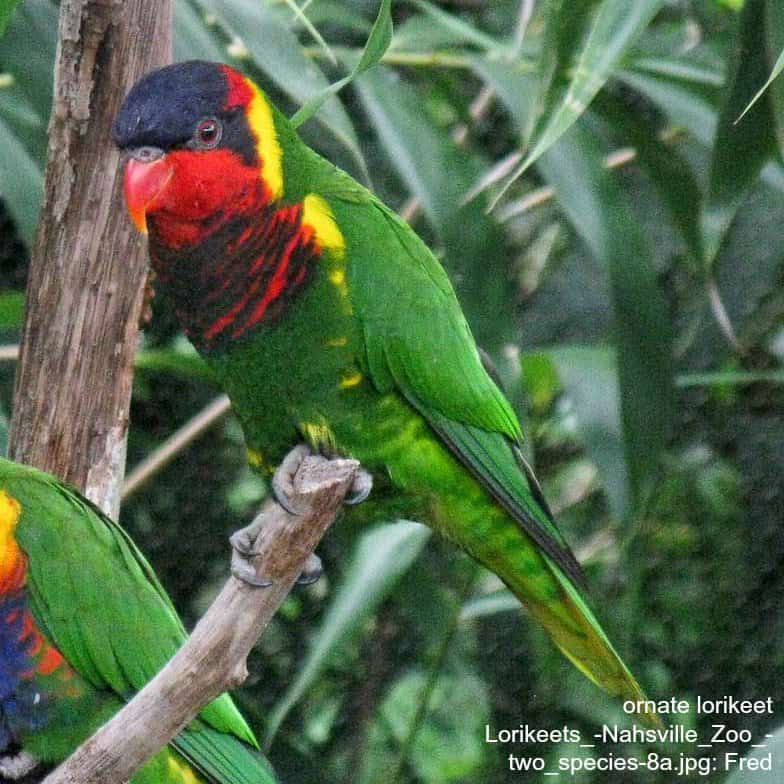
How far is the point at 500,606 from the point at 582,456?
15.9 inches

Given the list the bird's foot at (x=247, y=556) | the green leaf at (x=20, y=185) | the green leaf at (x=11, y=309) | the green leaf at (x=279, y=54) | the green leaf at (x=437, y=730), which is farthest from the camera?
the green leaf at (x=437, y=730)

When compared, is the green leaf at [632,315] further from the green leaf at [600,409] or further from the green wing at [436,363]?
the green wing at [436,363]

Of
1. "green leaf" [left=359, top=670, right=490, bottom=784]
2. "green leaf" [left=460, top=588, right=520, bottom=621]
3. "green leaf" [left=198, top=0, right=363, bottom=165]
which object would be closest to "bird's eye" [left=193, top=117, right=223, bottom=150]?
"green leaf" [left=198, top=0, right=363, bottom=165]

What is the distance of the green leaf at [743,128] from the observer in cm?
112

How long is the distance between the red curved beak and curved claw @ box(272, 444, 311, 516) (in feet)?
0.75

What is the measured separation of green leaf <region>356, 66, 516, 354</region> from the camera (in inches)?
56.2

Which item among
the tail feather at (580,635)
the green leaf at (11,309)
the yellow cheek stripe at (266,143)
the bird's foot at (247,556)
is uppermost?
the yellow cheek stripe at (266,143)

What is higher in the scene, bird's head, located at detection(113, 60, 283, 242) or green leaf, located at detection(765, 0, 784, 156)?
bird's head, located at detection(113, 60, 283, 242)

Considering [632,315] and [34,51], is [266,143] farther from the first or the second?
[632,315]

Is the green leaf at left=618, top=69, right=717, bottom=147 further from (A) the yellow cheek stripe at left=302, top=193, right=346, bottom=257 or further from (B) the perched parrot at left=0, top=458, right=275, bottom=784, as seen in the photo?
(B) the perched parrot at left=0, top=458, right=275, bottom=784

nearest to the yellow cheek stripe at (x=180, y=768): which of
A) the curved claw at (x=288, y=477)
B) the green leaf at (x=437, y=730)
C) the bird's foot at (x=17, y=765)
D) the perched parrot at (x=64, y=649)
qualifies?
the perched parrot at (x=64, y=649)

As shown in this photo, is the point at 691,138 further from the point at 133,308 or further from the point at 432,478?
the point at 133,308

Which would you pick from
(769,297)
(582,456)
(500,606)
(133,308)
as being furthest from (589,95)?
(582,456)

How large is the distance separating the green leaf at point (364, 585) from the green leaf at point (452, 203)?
0.26 meters
